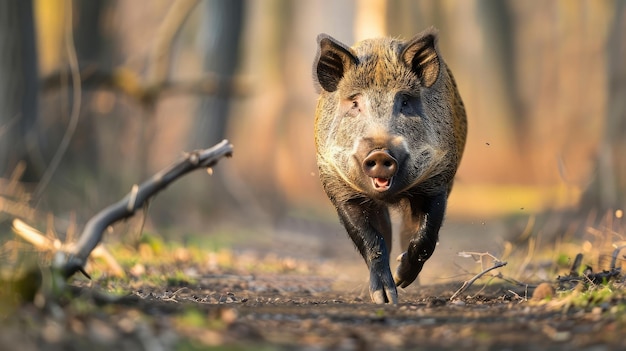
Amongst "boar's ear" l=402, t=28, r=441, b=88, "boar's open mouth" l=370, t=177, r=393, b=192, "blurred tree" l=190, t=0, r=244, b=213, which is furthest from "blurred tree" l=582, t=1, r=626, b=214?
"blurred tree" l=190, t=0, r=244, b=213

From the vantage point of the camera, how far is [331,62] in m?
7.08

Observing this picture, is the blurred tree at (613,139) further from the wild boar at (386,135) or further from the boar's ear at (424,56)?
the boar's ear at (424,56)

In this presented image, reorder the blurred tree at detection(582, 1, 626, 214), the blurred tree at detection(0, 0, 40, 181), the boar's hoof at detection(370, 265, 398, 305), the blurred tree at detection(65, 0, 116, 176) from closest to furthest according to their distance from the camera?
the boar's hoof at detection(370, 265, 398, 305) < the blurred tree at detection(0, 0, 40, 181) < the blurred tree at detection(582, 1, 626, 214) < the blurred tree at detection(65, 0, 116, 176)

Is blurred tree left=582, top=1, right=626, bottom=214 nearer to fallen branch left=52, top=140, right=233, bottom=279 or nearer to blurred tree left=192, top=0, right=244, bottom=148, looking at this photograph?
blurred tree left=192, top=0, right=244, bottom=148

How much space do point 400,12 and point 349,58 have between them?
65.7 feet

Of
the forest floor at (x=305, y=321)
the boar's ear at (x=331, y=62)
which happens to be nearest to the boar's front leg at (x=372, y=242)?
the forest floor at (x=305, y=321)

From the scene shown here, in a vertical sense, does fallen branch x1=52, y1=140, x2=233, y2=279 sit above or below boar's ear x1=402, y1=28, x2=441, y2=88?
below

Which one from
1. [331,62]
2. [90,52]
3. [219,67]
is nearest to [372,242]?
[331,62]

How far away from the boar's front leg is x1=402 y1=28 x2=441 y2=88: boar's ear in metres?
1.12

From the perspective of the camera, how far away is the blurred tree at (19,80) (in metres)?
8.88

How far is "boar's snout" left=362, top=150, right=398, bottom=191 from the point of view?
6012mm

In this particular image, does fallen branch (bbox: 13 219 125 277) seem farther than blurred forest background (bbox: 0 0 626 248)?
No

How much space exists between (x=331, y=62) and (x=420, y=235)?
1.57 meters

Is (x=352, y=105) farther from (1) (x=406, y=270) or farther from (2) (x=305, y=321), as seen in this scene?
(2) (x=305, y=321)
